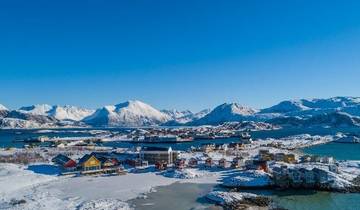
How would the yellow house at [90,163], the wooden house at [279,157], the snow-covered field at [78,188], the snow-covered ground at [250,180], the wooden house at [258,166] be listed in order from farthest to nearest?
the wooden house at [279,157], the yellow house at [90,163], the wooden house at [258,166], the snow-covered ground at [250,180], the snow-covered field at [78,188]

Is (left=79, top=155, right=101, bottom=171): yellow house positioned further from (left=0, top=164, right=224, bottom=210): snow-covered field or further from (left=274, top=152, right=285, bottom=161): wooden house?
(left=274, top=152, right=285, bottom=161): wooden house

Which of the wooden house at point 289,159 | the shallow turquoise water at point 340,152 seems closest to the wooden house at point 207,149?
the shallow turquoise water at point 340,152

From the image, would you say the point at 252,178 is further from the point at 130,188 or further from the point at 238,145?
the point at 238,145

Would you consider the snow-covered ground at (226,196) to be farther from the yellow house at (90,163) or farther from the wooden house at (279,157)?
the wooden house at (279,157)

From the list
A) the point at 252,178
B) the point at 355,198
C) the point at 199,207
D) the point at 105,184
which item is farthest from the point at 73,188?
the point at 355,198

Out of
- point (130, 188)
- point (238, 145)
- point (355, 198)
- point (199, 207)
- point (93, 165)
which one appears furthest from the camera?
point (238, 145)

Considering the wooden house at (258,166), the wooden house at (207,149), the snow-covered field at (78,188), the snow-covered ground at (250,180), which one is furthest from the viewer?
the wooden house at (207,149)

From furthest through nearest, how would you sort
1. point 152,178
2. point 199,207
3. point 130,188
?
point 152,178 < point 130,188 < point 199,207

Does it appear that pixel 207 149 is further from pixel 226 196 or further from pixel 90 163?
pixel 226 196

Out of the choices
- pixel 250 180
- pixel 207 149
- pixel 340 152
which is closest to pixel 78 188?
pixel 250 180
